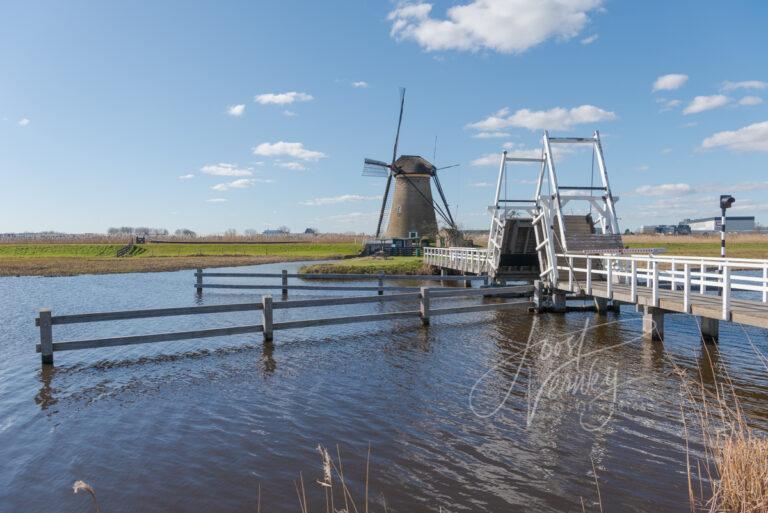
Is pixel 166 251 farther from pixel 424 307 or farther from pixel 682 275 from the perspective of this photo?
pixel 682 275

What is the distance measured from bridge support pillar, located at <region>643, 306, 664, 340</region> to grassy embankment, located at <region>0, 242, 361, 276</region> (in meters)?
42.3

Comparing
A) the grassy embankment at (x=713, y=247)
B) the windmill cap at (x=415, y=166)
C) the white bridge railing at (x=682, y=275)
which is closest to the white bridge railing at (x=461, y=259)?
the white bridge railing at (x=682, y=275)

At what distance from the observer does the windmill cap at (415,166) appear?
55.3 meters

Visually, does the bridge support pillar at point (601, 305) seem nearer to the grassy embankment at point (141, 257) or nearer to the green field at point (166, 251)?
the grassy embankment at point (141, 257)

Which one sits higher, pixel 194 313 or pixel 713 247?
pixel 713 247

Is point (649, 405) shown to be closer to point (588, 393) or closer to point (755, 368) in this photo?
point (588, 393)

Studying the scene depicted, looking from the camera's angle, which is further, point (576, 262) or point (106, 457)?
point (576, 262)

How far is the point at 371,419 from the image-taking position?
8.34 metres

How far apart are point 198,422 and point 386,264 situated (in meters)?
32.7

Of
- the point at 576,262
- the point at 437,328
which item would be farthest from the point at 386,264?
the point at 437,328

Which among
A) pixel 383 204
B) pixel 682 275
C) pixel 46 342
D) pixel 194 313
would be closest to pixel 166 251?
pixel 383 204

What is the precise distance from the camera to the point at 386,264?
4081cm

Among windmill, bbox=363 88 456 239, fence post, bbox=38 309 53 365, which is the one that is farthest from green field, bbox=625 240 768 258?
fence post, bbox=38 309 53 365

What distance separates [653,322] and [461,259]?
17.3m
